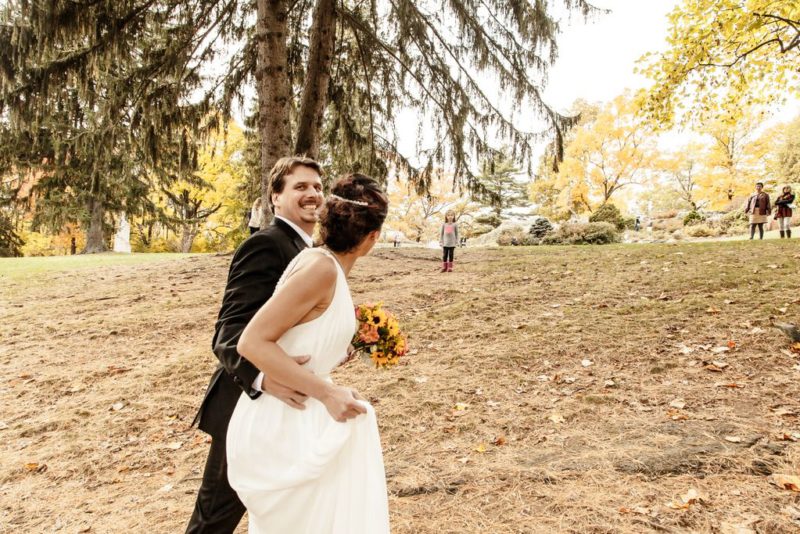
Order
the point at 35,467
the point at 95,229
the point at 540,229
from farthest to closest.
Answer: the point at 540,229, the point at 95,229, the point at 35,467

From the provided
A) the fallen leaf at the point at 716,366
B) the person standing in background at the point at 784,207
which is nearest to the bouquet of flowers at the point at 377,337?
the fallen leaf at the point at 716,366

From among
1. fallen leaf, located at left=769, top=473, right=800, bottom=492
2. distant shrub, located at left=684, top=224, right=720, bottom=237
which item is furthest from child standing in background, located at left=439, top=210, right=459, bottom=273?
distant shrub, located at left=684, top=224, right=720, bottom=237

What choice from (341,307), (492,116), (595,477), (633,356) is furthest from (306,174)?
(492,116)

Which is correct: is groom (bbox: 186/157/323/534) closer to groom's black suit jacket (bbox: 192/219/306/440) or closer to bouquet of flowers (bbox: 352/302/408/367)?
groom's black suit jacket (bbox: 192/219/306/440)

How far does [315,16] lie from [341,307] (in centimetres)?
687

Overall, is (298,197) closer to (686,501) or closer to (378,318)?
(378,318)

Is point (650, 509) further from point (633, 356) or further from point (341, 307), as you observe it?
point (633, 356)

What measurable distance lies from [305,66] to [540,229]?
45.8 ft

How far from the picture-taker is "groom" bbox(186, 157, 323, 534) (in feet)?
5.95

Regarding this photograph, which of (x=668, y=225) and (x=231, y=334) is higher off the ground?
(x=668, y=225)

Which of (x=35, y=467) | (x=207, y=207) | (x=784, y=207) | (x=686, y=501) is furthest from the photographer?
(x=207, y=207)

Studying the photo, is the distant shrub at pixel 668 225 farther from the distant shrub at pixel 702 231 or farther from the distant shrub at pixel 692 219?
the distant shrub at pixel 702 231

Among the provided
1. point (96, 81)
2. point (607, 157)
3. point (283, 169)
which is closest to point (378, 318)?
point (283, 169)

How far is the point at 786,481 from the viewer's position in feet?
8.68
